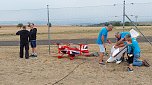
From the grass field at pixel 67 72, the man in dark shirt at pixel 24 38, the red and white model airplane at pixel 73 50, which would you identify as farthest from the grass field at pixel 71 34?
the grass field at pixel 67 72

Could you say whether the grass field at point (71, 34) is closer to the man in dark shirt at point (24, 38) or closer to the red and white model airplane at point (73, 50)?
the red and white model airplane at point (73, 50)

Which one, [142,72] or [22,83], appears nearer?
[22,83]

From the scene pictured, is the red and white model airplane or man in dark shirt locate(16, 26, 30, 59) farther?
man in dark shirt locate(16, 26, 30, 59)

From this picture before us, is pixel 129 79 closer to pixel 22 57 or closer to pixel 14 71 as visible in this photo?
pixel 14 71

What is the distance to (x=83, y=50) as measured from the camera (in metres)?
13.3

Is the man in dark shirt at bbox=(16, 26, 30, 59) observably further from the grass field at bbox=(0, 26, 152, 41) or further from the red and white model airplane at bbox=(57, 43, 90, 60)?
the grass field at bbox=(0, 26, 152, 41)

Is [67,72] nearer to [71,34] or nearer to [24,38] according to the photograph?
[24,38]

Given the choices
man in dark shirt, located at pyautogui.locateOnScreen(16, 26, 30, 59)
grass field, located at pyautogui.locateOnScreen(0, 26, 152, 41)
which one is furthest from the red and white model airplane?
grass field, located at pyautogui.locateOnScreen(0, 26, 152, 41)

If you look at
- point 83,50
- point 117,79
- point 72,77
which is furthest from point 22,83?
point 83,50

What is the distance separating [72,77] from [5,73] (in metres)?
2.19

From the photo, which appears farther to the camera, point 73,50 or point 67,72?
point 73,50

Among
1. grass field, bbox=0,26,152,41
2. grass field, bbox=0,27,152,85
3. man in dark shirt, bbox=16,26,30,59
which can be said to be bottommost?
grass field, bbox=0,27,152,85

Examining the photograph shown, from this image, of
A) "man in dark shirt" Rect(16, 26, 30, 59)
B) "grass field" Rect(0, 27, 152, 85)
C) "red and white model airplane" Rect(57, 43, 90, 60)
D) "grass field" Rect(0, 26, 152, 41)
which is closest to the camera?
"grass field" Rect(0, 27, 152, 85)

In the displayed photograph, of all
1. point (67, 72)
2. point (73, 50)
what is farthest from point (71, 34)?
point (67, 72)
